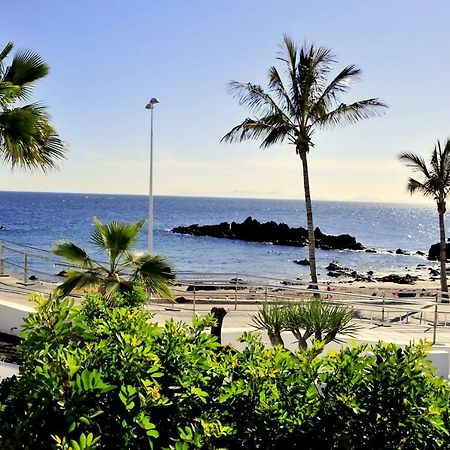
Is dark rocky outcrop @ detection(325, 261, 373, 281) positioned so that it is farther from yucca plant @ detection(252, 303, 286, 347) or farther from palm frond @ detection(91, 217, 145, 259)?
yucca plant @ detection(252, 303, 286, 347)

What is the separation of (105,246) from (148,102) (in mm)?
6694

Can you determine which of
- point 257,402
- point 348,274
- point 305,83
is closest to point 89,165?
point 348,274

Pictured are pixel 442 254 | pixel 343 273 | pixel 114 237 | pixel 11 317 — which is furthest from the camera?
pixel 343 273

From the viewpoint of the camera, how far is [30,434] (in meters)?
2.00

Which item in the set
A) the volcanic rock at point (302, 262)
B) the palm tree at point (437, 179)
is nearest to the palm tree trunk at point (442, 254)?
the palm tree at point (437, 179)

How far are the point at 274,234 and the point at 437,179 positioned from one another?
54770 mm

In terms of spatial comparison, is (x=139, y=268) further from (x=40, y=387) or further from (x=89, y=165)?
(x=89, y=165)

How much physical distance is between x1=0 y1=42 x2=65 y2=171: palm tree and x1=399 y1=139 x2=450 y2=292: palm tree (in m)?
13.8

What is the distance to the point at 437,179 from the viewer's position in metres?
19.4

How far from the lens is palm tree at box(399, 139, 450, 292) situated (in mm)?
19359

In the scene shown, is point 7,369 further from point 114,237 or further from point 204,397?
point 204,397

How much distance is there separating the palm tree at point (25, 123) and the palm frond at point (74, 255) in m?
2.30

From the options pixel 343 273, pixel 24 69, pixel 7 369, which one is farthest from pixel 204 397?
pixel 343 273

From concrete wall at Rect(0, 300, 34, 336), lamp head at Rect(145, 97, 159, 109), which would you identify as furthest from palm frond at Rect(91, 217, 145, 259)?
lamp head at Rect(145, 97, 159, 109)
